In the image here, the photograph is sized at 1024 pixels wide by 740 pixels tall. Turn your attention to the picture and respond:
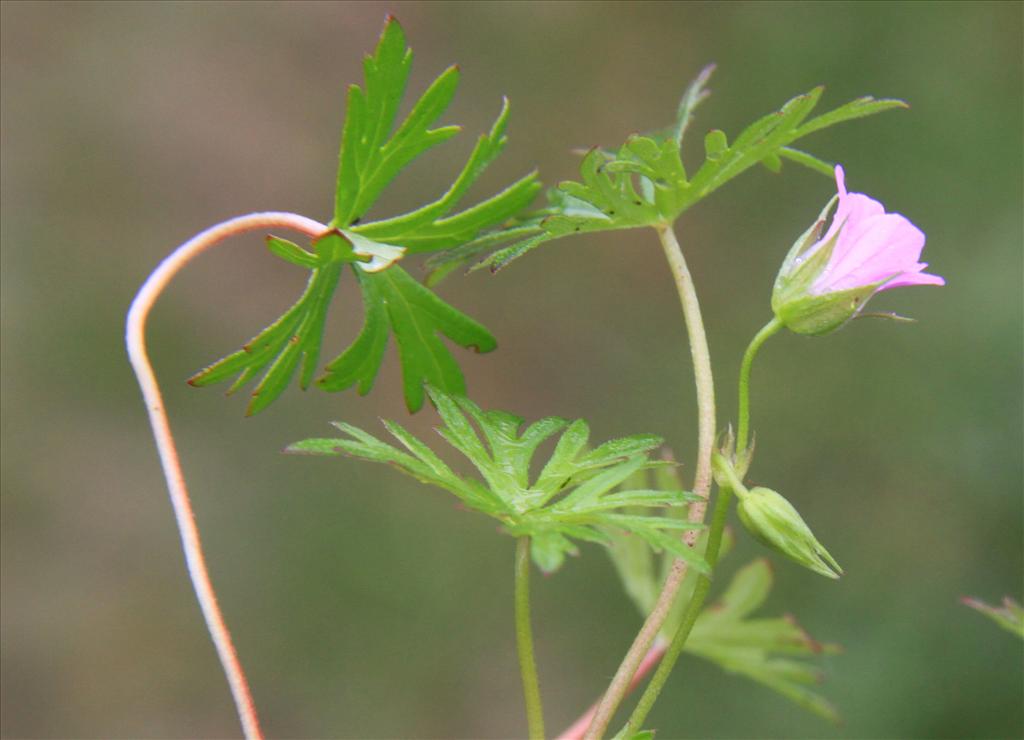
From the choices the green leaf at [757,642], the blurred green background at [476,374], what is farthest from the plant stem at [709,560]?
the blurred green background at [476,374]

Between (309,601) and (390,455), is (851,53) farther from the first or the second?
(390,455)

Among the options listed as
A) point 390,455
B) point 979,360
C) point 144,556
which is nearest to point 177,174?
Answer: point 144,556

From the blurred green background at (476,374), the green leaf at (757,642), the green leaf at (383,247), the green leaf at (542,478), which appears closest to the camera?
the green leaf at (542,478)

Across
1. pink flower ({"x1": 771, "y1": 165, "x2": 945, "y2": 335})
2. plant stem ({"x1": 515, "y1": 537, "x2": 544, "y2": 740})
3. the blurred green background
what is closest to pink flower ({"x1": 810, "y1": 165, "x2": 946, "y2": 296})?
pink flower ({"x1": 771, "y1": 165, "x2": 945, "y2": 335})

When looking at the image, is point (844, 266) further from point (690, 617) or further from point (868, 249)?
point (690, 617)

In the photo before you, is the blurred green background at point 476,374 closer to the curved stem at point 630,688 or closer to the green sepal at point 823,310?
the curved stem at point 630,688

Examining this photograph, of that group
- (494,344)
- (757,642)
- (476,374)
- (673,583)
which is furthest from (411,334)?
(476,374)

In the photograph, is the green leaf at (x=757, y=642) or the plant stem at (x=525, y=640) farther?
the green leaf at (x=757, y=642)
